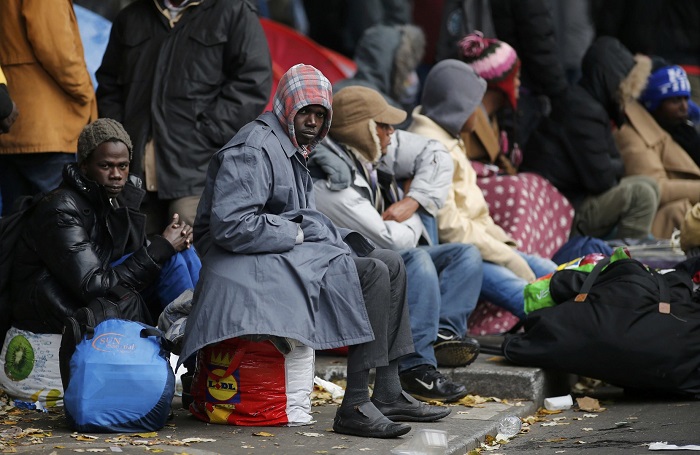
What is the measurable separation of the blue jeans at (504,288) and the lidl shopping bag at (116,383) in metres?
2.65

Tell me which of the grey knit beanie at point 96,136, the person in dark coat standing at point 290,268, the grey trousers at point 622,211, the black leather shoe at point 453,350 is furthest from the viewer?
the grey trousers at point 622,211

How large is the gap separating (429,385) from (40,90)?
106 inches

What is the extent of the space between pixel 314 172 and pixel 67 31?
159cm

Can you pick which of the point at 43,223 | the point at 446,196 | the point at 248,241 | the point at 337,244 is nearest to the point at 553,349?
the point at 446,196

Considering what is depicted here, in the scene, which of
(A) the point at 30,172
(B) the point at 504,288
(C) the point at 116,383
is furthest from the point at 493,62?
(C) the point at 116,383

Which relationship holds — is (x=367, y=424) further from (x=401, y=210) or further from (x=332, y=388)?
(x=401, y=210)

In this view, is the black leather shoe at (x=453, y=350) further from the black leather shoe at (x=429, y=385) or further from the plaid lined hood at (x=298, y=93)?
the plaid lined hood at (x=298, y=93)

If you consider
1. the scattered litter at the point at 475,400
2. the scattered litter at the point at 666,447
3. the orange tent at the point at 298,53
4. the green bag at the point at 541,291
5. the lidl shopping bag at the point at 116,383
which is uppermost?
the orange tent at the point at 298,53

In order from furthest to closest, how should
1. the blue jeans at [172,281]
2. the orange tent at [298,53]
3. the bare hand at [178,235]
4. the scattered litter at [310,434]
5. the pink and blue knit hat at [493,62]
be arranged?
the orange tent at [298,53] → the pink and blue knit hat at [493,62] → the blue jeans at [172,281] → the bare hand at [178,235] → the scattered litter at [310,434]

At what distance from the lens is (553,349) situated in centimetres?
671

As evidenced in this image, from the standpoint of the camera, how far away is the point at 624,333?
259 inches

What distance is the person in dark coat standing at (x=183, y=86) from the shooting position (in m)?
6.89

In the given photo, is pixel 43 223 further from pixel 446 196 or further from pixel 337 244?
pixel 446 196

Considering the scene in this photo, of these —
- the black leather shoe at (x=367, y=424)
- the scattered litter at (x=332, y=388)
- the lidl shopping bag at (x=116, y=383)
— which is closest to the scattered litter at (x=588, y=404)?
the scattered litter at (x=332, y=388)
